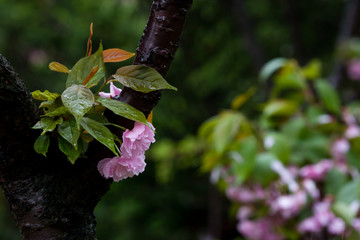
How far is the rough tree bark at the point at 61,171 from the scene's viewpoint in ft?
1.57

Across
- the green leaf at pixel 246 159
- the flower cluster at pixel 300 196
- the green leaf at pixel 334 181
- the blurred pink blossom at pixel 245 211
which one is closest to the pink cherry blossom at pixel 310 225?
the flower cluster at pixel 300 196

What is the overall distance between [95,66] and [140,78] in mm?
58

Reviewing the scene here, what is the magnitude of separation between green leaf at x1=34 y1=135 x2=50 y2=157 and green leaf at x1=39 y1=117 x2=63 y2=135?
12 millimetres

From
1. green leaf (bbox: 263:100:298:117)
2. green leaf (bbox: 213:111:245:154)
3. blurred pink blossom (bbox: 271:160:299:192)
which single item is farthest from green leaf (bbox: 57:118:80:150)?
green leaf (bbox: 263:100:298:117)

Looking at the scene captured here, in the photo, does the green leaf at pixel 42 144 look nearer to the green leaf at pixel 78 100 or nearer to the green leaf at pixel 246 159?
the green leaf at pixel 78 100

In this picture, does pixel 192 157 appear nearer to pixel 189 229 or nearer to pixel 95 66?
pixel 95 66

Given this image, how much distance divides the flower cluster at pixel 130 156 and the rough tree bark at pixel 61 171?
0.7 inches

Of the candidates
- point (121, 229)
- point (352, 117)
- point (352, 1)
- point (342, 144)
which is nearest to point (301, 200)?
point (342, 144)

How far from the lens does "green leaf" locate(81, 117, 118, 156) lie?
443 mm

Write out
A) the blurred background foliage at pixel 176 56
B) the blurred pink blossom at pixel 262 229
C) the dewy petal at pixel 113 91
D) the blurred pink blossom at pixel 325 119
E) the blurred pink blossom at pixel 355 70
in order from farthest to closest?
the blurred background foliage at pixel 176 56
the blurred pink blossom at pixel 355 70
the blurred pink blossom at pixel 262 229
the blurred pink blossom at pixel 325 119
the dewy petal at pixel 113 91

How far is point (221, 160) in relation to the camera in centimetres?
150

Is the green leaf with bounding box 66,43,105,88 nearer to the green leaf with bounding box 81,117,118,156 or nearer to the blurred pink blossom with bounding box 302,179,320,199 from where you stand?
the green leaf with bounding box 81,117,118,156

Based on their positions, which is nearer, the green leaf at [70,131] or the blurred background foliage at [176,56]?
the green leaf at [70,131]

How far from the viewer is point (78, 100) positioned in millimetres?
438
